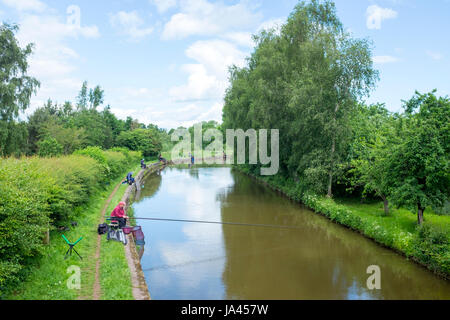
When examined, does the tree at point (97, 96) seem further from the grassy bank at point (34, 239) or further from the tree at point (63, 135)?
the grassy bank at point (34, 239)

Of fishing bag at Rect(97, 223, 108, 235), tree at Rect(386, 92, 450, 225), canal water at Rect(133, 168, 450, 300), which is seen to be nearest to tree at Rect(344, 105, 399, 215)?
tree at Rect(386, 92, 450, 225)

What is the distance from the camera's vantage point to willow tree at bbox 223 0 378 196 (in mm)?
18766

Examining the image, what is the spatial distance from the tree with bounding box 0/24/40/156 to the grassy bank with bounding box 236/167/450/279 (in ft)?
73.9

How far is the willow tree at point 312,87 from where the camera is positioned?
61.6 ft

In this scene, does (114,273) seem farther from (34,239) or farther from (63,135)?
Result: (63,135)

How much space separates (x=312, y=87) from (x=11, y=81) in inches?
918

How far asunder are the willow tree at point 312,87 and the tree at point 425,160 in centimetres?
597

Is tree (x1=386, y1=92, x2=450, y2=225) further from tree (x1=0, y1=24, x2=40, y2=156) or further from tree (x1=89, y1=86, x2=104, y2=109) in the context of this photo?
tree (x1=89, y1=86, x2=104, y2=109)

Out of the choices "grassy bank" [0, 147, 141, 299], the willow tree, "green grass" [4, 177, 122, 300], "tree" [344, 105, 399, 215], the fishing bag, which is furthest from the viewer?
the willow tree

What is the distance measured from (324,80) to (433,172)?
9353 millimetres

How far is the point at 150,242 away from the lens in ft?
44.0

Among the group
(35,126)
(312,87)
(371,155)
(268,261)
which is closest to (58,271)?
(268,261)
